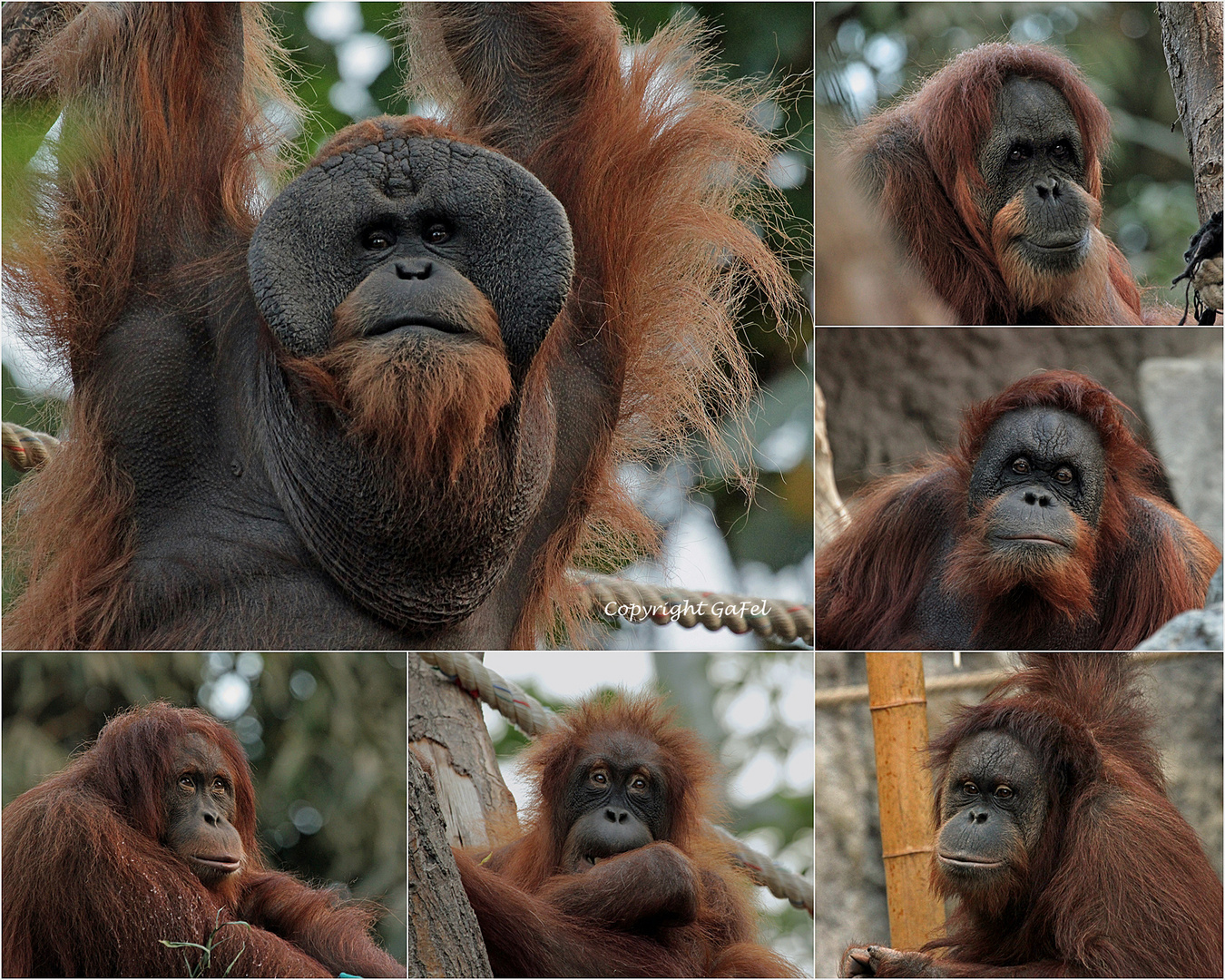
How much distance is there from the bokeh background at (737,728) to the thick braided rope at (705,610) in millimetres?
57

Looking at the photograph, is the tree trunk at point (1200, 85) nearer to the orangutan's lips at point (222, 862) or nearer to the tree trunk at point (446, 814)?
the tree trunk at point (446, 814)

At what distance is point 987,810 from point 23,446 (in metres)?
1.76

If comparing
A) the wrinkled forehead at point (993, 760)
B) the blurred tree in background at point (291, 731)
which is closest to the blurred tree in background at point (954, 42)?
the wrinkled forehead at point (993, 760)

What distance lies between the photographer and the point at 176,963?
1879 millimetres

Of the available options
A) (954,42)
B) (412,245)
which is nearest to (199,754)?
(412,245)

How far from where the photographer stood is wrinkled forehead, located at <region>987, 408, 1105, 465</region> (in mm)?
2102

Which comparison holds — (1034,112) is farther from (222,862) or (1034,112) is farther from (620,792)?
(222,862)

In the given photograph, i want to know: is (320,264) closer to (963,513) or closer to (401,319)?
(401,319)

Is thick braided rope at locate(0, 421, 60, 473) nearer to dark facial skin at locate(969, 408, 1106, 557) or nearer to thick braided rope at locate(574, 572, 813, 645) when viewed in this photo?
thick braided rope at locate(574, 572, 813, 645)

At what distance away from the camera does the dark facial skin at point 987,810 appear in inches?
76.9

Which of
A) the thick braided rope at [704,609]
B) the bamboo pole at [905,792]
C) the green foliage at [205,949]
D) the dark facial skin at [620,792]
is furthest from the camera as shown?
the thick braided rope at [704,609]

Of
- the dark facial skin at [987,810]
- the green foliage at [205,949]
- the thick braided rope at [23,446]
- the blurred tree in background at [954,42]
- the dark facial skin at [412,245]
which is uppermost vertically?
the blurred tree in background at [954,42]

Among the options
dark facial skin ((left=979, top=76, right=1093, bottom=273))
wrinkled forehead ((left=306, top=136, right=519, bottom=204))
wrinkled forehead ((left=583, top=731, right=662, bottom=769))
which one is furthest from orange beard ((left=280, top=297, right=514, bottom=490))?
dark facial skin ((left=979, top=76, right=1093, bottom=273))

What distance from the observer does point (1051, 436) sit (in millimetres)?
2105
